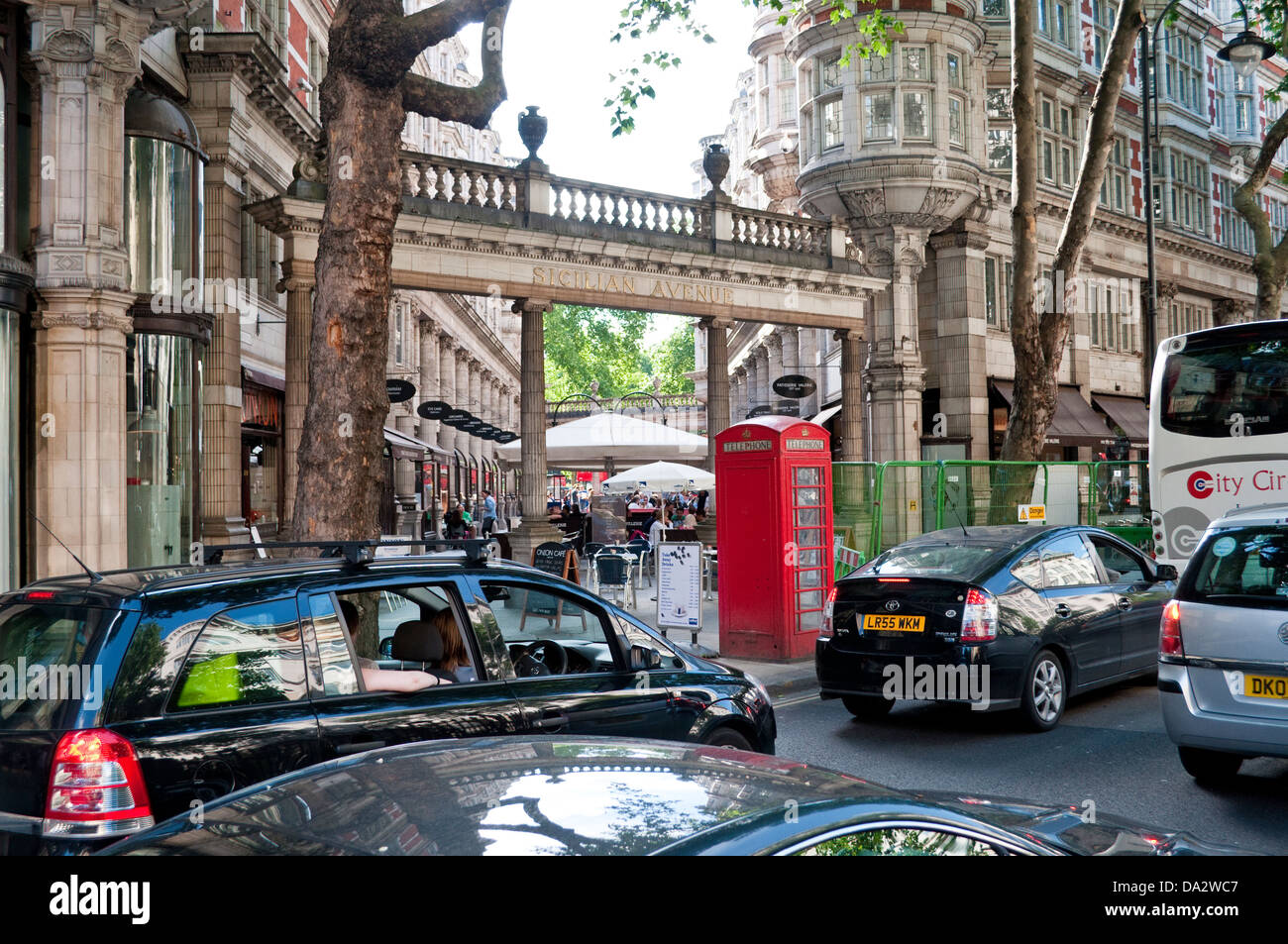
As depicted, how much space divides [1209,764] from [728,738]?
130 inches

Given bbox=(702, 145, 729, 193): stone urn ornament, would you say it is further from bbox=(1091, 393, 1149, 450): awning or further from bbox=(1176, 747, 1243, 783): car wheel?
bbox=(1176, 747, 1243, 783): car wheel

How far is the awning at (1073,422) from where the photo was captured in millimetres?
28562

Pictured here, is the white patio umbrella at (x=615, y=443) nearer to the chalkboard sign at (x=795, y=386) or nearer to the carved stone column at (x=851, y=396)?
the carved stone column at (x=851, y=396)

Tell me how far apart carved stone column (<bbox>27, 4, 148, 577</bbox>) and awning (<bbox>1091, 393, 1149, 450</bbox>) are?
2761cm

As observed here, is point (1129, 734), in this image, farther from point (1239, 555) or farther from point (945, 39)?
point (945, 39)

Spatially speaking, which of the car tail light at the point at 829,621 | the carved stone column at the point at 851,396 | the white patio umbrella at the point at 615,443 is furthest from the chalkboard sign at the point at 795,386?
the car tail light at the point at 829,621

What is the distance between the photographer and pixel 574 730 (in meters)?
5.06

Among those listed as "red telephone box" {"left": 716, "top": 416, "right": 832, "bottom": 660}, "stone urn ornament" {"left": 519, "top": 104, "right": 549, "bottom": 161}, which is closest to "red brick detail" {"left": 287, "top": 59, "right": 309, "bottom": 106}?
"stone urn ornament" {"left": 519, "top": 104, "right": 549, "bottom": 161}

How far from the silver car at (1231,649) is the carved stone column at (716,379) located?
1493 centimetres

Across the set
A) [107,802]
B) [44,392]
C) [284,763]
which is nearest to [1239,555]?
[284,763]

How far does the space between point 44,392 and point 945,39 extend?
69.0 feet

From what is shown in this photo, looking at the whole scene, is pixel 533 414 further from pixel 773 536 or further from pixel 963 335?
pixel 963 335

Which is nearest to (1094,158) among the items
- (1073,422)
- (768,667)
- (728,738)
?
(768,667)
